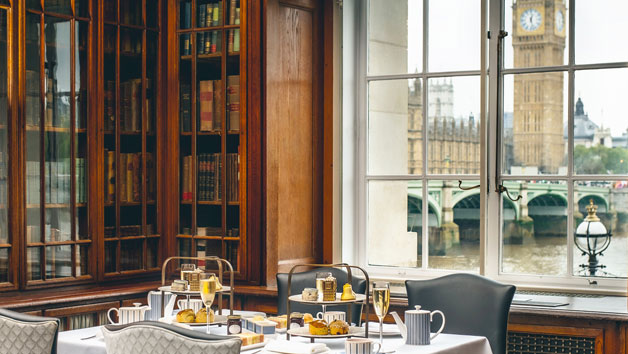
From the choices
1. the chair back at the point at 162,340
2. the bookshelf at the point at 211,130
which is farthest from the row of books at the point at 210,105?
the chair back at the point at 162,340

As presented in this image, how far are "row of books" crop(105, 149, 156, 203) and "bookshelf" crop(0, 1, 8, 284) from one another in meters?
0.55

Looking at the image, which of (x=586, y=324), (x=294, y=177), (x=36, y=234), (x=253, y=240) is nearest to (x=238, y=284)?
(x=253, y=240)

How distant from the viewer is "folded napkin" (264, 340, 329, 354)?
2676 millimetres

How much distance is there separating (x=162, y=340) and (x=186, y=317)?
0.77 metres

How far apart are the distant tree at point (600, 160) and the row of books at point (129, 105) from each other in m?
2.17

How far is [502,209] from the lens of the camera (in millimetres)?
4105

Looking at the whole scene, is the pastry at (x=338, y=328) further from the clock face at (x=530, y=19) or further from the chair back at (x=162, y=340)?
the clock face at (x=530, y=19)

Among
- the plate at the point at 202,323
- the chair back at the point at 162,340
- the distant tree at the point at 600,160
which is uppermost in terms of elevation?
the distant tree at the point at 600,160

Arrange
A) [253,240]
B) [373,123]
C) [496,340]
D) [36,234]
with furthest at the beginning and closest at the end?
[373,123]
[253,240]
[36,234]
[496,340]

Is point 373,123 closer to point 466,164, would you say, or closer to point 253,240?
point 466,164

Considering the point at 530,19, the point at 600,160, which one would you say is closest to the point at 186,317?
the point at 600,160

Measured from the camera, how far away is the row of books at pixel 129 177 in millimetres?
4207

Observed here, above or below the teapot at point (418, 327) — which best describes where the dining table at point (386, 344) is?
below

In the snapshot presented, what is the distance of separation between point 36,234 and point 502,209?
87.7 inches
